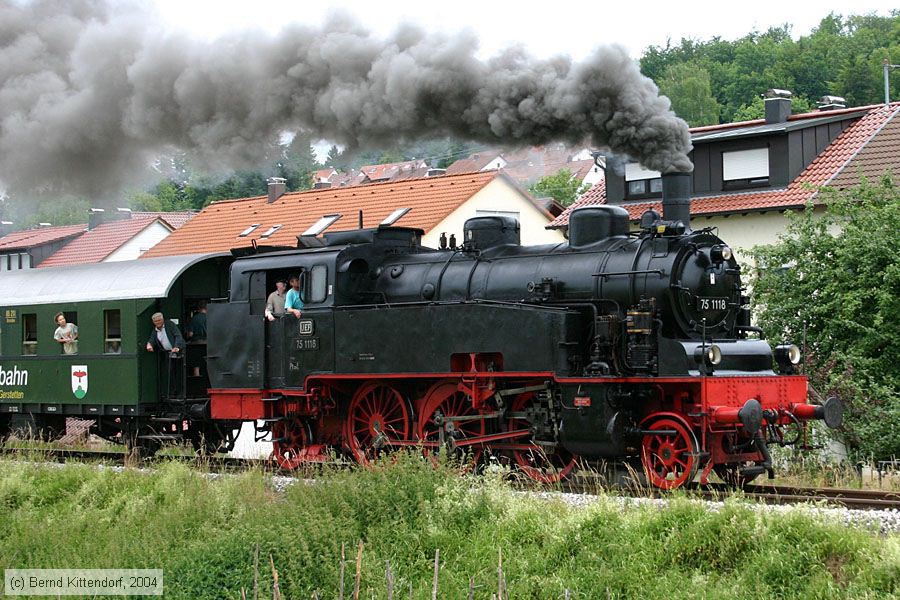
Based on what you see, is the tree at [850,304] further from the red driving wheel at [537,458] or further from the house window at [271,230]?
the house window at [271,230]

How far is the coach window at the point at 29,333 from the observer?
17953mm

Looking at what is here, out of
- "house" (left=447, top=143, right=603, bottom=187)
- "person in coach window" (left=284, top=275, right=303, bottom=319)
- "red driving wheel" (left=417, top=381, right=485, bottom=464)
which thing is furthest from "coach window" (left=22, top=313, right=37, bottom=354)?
"house" (left=447, top=143, right=603, bottom=187)

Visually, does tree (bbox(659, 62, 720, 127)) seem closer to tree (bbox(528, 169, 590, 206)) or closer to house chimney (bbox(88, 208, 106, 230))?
tree (bbox(528, 169, 590, 206))

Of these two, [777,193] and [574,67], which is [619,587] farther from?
[777,193]

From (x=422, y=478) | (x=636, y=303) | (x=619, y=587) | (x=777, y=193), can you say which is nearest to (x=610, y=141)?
(x=636, y=303)

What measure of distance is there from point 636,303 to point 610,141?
2792mm

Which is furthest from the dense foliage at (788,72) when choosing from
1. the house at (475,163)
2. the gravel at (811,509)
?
the gravel at (811,509)

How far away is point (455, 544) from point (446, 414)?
377 centimetres

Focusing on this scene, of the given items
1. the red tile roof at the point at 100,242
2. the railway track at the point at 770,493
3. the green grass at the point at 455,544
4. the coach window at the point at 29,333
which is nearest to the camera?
the green grass at the point at 455,544

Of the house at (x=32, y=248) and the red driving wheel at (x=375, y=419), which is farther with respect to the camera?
the house at (x=32, y=248)

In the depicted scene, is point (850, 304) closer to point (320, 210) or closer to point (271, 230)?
point (320, 210)

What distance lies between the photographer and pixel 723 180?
87.1ft

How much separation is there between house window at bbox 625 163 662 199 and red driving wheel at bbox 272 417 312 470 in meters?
15.9

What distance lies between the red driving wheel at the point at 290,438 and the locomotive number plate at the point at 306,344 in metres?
1.01
